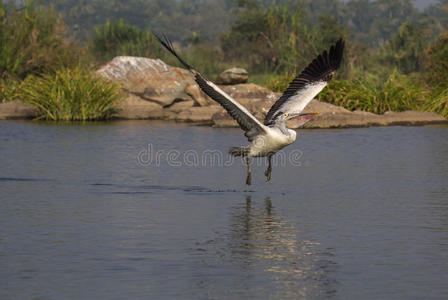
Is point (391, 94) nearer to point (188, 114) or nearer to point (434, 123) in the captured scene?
point (434, 123)

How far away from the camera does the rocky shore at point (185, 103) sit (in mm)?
28516

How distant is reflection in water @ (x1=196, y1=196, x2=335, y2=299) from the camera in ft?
24.0

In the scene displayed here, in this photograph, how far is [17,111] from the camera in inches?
1244

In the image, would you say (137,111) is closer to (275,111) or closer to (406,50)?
(275,111)

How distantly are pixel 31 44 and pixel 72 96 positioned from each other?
562cm

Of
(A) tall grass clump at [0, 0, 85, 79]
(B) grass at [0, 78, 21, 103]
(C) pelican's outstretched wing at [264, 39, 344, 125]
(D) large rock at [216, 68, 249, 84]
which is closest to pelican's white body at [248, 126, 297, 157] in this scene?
(C) pelican's outstretched wing at [264, 39, 344, 125]

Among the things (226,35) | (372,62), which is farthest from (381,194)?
(226,35)

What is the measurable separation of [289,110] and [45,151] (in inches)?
318

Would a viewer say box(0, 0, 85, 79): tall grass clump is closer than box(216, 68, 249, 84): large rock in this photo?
No

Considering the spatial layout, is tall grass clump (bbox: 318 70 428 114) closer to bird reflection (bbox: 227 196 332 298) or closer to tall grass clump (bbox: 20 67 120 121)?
tall grass clump (bbox: 20 67 120 121)

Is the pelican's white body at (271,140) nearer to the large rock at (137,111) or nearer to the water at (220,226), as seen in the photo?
the water at (220,226)

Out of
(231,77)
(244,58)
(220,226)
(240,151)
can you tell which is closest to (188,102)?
(231,77)

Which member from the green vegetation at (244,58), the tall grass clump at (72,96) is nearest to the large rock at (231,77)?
the green vegetation at (244,58)

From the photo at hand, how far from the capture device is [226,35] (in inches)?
2231
